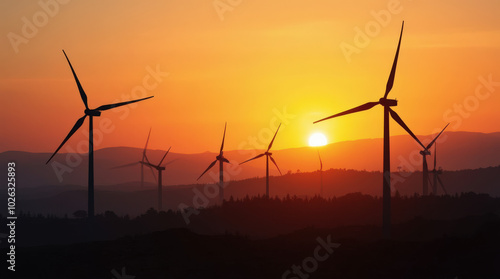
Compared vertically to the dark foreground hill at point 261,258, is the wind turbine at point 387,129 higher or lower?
higher

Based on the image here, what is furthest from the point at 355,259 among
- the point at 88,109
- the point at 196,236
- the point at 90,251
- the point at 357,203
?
the point at 357,203

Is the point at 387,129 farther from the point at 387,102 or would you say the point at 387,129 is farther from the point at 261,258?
the point at 261,258

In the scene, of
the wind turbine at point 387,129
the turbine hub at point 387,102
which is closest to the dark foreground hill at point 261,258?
the wind turbine at point 387,129

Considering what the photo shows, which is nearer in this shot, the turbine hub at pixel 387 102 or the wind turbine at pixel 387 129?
the wind turbine at pixel 387 129

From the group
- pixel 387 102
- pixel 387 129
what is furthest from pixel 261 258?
pixel 387 102

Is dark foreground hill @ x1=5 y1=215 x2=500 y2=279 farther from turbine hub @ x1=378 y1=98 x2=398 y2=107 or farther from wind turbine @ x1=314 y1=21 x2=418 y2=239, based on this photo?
turbine hub @ x1=378 y1=98 x2=398 y2=107

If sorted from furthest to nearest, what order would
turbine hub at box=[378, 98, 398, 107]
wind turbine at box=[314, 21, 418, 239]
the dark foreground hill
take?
turbine hub at box=[378, 98, 398, 107], wind turbine at box=[314, 21, 418, 239], the dark foreground hill

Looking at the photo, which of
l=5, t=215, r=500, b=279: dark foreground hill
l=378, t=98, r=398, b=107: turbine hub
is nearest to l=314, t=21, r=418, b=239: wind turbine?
l=378, t=98, r=398, b=107: turbine hub

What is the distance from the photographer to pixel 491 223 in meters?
56.9

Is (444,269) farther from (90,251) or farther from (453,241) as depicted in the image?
(90,251)

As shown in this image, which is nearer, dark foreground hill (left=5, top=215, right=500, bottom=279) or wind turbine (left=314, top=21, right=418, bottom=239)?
dark foreground hill (left=5, top=215, right=500, bottom=279)

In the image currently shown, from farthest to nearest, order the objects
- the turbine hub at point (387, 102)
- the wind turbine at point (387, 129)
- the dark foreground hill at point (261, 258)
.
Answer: the turbine hub at point (387, 102) < the wind turbine at point (387, 129) < the dark foreground hill at point (261, 258)

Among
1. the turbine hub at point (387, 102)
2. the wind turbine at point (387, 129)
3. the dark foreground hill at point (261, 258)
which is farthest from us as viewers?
the turbine hub at point (387, 102)

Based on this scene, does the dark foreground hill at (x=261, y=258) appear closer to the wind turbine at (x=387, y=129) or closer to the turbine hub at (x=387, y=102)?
the wind turbine at (x=387, y=129)
